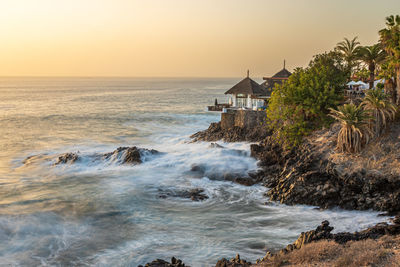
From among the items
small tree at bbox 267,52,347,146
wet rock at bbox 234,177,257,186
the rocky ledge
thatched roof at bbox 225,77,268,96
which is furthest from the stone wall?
wet rock at bbox 234,177,257,186

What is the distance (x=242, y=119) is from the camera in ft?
135

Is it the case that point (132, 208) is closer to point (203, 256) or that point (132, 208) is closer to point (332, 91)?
point (203, 256)

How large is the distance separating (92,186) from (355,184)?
18.4 meters

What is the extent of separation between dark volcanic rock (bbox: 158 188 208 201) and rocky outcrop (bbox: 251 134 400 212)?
14.9 feet

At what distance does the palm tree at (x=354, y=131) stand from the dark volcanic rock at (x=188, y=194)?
1005 cm

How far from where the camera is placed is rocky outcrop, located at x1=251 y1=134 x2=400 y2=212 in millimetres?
20641

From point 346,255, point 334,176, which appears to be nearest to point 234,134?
point 334,176

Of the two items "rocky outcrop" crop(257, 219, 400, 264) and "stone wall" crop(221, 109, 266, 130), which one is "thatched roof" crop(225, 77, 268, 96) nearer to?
"stone wall" crop(221, 109, 266, 130)

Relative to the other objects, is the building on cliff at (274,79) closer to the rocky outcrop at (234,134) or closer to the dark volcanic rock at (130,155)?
the rocky outcrop at (234,134)

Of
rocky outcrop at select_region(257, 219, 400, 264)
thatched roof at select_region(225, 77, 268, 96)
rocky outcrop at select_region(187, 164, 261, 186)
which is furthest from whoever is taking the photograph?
thatched roof at select_region(225, 77, 268, 96)

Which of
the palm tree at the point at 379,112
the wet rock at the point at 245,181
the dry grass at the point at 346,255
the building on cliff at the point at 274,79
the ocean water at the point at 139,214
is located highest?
the building on cliff at the point at 274,79

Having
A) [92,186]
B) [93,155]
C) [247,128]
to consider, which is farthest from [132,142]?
[92,186]

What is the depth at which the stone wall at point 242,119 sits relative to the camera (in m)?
40.1

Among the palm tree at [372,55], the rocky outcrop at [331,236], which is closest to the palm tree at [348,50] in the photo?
the palm tree at [372,55]
